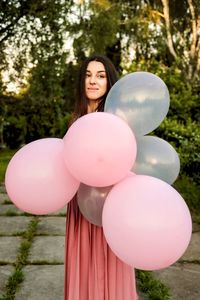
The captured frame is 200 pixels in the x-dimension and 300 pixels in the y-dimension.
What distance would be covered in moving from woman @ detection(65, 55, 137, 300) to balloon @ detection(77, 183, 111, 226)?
24 cm

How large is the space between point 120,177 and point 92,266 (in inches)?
24.6

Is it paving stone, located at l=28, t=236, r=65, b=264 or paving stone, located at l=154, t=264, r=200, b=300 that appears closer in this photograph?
paving stone, located at l=154, t=264, r=200, b=300

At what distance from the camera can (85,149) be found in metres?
1.67

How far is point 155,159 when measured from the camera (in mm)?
1957

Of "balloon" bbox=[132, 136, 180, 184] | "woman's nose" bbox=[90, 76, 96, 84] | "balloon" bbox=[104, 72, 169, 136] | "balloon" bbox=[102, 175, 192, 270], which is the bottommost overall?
"balloon" bbox=[102, 175, 192, 270]

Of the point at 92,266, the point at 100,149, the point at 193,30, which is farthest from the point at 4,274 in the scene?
the point at 193,30

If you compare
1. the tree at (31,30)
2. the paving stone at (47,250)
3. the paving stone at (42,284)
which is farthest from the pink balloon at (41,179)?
the tree at (31,30)

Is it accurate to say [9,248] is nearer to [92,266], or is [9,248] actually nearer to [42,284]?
[42,284]

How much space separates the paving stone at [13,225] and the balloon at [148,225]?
2875 mm

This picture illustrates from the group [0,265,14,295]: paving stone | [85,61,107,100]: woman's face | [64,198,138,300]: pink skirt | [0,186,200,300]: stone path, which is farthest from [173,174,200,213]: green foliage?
[85,61,107,100]: woman's face

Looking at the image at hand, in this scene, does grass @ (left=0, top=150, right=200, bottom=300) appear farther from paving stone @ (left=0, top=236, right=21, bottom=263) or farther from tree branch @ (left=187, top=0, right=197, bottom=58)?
tree branch @ (left=187, top=0, right=197, bottom=58)

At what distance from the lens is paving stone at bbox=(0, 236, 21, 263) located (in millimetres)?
3562

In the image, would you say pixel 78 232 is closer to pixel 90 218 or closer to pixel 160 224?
pixel 90 218

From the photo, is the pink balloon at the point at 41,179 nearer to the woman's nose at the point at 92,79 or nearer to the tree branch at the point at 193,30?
the woman's nose at the point at 92,79
